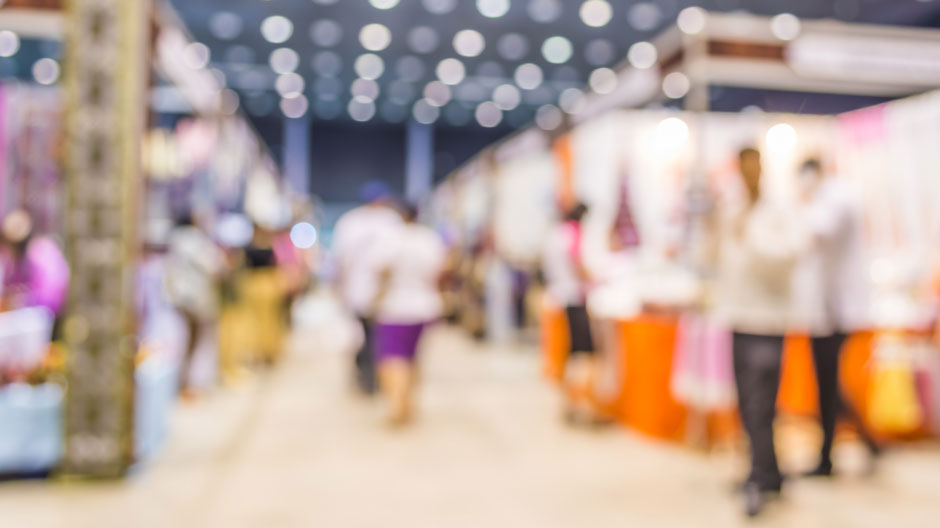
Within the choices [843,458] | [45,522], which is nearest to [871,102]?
[843,458]

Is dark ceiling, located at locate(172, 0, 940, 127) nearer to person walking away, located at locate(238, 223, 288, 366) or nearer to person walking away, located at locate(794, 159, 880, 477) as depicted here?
person walking away, located at locate(238, 223, 288, 366)

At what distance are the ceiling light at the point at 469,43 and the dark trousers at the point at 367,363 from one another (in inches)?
262

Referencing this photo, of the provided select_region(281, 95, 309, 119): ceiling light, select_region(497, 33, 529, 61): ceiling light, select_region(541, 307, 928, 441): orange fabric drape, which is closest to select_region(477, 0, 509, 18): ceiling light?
select_region(497, 33, 529, 61): ceiling light

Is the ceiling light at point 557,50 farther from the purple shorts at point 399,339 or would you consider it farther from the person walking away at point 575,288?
the purple shorts at point 399,339

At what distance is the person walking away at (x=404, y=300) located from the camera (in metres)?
4.49

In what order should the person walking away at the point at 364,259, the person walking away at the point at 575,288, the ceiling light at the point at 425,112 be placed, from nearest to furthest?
the person walking away at the point at 575,288 < the person walking away at the point at 364,259 < the ceiling light at the point at 425,112

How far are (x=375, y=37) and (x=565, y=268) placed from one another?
27.1ft

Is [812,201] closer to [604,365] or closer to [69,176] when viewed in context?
[604,365]

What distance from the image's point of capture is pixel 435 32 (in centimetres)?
1123

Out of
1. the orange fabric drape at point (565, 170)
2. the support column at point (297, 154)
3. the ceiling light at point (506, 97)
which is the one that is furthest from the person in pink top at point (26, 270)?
the support column at point (297, 154)

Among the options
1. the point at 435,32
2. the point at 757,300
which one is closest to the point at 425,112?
the point at 435,32

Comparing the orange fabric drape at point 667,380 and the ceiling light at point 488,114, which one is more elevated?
the ceiling light at point 488,114

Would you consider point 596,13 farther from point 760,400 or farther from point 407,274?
point 760,400

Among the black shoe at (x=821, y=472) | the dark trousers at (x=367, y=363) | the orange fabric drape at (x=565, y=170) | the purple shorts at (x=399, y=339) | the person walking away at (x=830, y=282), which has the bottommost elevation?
the black shoe at (x=821, y=472)
